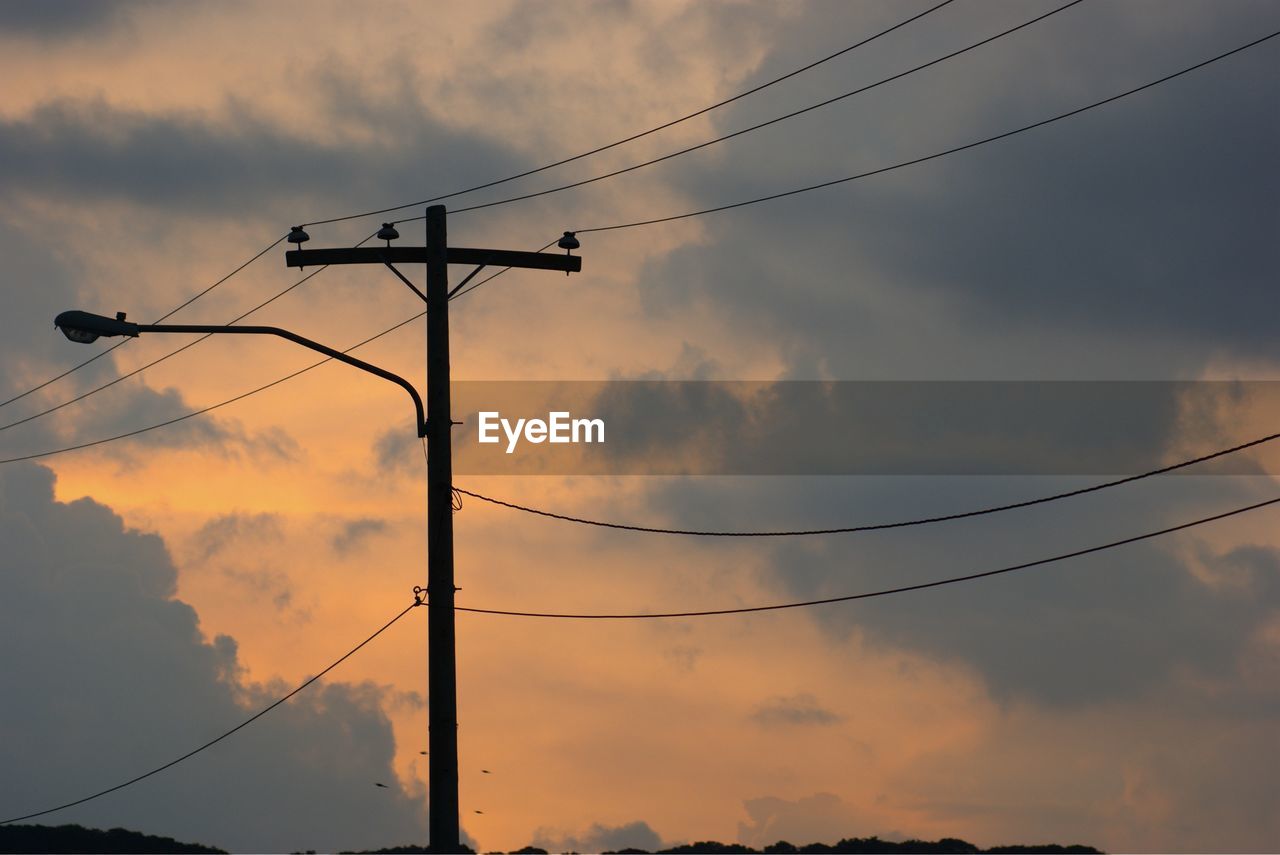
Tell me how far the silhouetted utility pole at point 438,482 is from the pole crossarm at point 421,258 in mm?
14

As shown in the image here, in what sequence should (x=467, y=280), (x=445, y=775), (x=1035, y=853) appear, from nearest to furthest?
(x=445, y=775) < (x=467, y=280) < (x=1035, y=853)

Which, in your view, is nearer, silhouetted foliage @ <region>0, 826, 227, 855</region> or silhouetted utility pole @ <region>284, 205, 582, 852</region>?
silhouetted utility pole @ <region>284, 205, 582, 852</region>

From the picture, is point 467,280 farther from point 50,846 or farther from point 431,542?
point 50,846

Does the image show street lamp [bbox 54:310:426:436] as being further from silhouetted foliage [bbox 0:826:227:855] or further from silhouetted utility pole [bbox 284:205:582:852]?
silhouetted foliage [bbox 0:826:227:855]

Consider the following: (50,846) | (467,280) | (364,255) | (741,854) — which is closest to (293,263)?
(364,255)

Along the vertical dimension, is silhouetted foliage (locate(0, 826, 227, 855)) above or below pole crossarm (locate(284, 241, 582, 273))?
below

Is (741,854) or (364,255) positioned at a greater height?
(364,255)

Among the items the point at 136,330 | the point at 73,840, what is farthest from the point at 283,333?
the point at 73,840

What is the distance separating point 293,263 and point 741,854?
16.5m

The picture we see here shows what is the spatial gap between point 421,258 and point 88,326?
4.66 metres

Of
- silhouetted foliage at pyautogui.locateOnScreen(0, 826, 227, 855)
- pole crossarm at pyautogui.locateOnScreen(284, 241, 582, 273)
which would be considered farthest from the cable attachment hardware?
silhouetted foliage at pyautogui.locateOnScreen(0, 826, 227, 855)

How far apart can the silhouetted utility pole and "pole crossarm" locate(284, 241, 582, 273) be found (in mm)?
14

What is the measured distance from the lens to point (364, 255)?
22.4m

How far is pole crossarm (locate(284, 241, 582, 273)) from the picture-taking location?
22188mm
